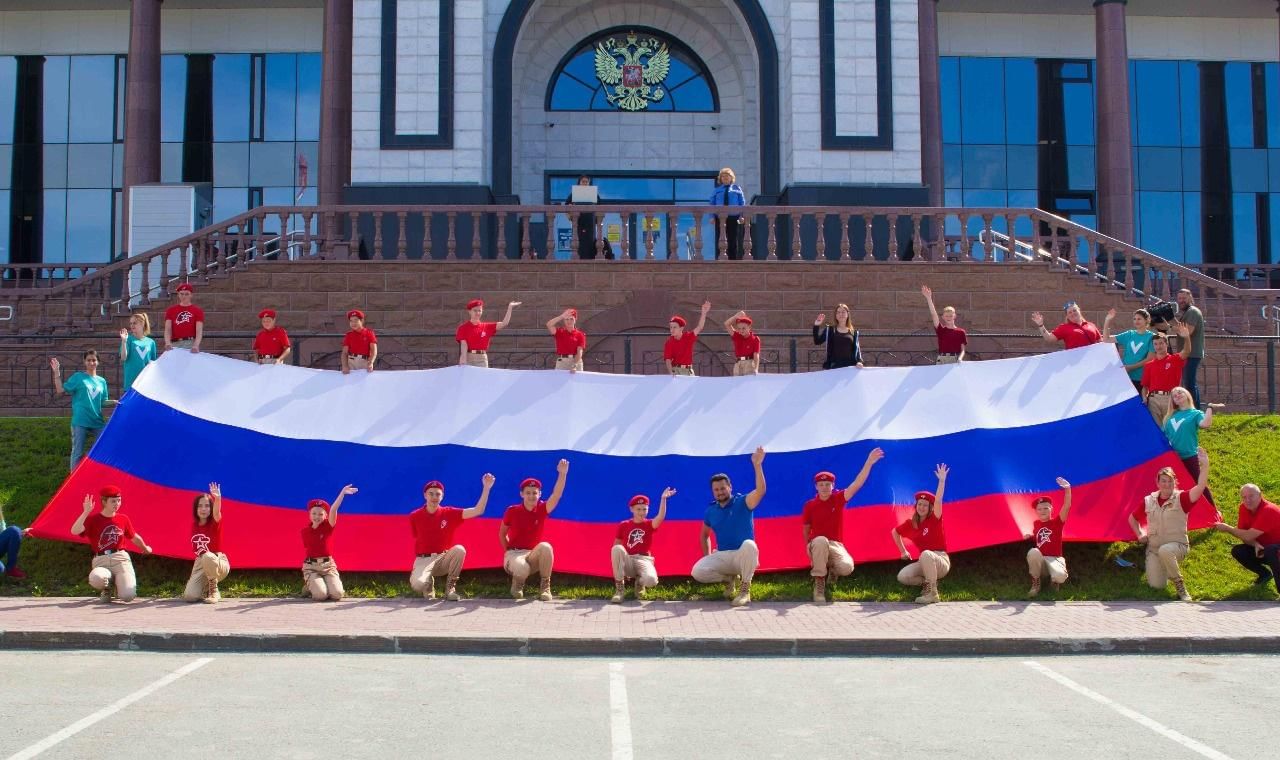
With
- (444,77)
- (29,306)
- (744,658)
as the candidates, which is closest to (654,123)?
(444,77)

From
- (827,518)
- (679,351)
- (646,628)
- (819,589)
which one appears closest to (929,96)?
(679,351)

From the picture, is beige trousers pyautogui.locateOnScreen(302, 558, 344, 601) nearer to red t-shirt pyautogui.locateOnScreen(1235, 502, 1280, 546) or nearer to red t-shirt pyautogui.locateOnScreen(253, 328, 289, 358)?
red t-shirt pyautogui.locateOnScreen(253, 328, 289, 358)

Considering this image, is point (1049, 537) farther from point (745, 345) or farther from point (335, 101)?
point (335, 101)

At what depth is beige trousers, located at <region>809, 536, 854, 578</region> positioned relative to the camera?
507 inches

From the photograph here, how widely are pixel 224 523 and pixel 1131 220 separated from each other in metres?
24.3

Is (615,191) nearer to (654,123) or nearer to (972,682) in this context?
(654,123)

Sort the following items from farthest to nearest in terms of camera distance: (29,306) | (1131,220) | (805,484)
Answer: (1131,220)
(29,306)
(805,484)

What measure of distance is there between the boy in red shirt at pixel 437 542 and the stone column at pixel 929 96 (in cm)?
2007

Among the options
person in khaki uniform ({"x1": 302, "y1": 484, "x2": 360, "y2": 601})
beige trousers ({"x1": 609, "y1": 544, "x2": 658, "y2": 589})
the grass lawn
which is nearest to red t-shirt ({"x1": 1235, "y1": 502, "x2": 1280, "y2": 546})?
the grass lawn

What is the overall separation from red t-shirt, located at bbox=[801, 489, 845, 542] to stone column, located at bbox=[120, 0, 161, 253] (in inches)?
851

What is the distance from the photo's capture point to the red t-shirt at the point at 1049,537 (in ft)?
43.1

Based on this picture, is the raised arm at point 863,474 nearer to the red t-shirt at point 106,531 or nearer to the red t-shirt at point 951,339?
the red t-shirt at point 951,339

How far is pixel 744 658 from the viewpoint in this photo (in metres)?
10.6

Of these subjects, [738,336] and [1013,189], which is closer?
[738,336]
